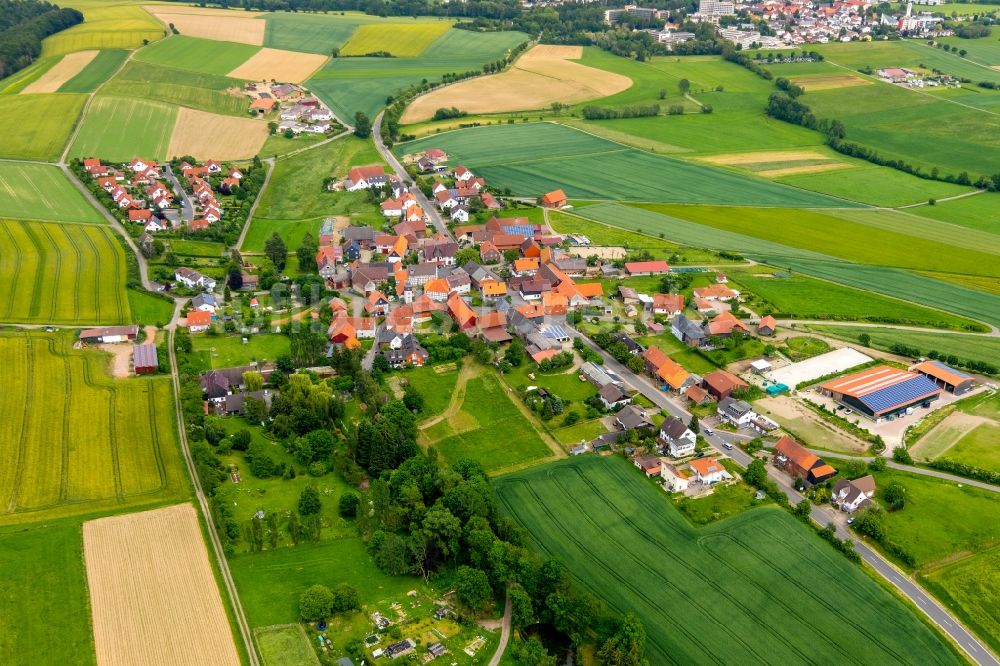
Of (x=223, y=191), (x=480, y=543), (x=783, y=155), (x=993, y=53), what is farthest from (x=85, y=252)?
(x=993, y=53)

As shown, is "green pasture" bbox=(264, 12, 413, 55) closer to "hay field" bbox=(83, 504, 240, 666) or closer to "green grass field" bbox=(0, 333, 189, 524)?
"green grass field" bbox=(0, 333, 189, 524)

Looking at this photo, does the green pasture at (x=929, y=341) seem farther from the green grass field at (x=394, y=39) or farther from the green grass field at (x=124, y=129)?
the green grass field at (x=394, y=39)

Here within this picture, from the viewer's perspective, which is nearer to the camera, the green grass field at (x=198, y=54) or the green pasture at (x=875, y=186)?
→ the green pasture at (x=875, y=186)

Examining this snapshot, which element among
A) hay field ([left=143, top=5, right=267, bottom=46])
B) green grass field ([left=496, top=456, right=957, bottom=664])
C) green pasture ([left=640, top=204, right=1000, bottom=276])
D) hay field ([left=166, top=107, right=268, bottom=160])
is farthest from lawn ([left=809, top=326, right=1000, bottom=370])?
hay field ([left=143, top=5, right=267, bottom=46])

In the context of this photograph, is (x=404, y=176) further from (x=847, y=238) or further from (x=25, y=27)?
(x=25, y=27)

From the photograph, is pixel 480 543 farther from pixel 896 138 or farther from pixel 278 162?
pixel 896 138

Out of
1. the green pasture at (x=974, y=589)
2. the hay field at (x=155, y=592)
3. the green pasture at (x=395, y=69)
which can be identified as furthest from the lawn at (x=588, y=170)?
the hay field at (x=155, y=592)
